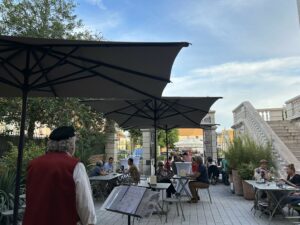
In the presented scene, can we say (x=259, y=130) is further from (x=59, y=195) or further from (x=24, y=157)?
(x=59, y=195)

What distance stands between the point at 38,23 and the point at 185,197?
10696 mm

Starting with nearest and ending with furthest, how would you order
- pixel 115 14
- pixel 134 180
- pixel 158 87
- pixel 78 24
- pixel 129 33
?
pixel 158 87
pixel 129 33
pixel 134 180
pixel 115 14
pixel 78 24

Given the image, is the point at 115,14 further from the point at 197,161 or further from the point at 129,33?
the point at 197,161

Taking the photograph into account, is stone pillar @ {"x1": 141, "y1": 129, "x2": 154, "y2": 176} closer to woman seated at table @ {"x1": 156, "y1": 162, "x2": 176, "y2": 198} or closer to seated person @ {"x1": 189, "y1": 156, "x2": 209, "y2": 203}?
woman seated at table @ {"x1": 156, "y1": 162, "x2": 176, "y2": 198}

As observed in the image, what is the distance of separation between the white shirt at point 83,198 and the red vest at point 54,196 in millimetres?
30

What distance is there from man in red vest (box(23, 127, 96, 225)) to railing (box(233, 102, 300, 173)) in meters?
9.70

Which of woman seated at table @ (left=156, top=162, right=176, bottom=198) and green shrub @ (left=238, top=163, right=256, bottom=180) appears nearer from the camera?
woman seated at table @ (left=156, top=162, right=176, bottom=198)

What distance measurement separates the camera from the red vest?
2598 mm

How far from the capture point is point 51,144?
2826mm

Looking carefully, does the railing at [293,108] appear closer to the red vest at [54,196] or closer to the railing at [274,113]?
the railing at [274,113]

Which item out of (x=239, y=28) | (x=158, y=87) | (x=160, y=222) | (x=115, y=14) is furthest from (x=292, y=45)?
(x=158, y=87)

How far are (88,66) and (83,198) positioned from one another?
2426mm

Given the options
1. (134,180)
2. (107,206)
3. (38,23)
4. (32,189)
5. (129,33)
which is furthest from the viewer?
(38,23)

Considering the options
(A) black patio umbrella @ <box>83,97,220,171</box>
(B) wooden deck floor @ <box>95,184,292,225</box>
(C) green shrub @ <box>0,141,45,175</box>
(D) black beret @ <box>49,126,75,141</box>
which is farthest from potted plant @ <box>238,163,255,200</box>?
(D) black beret @ <box>49,126,75,141</box>
